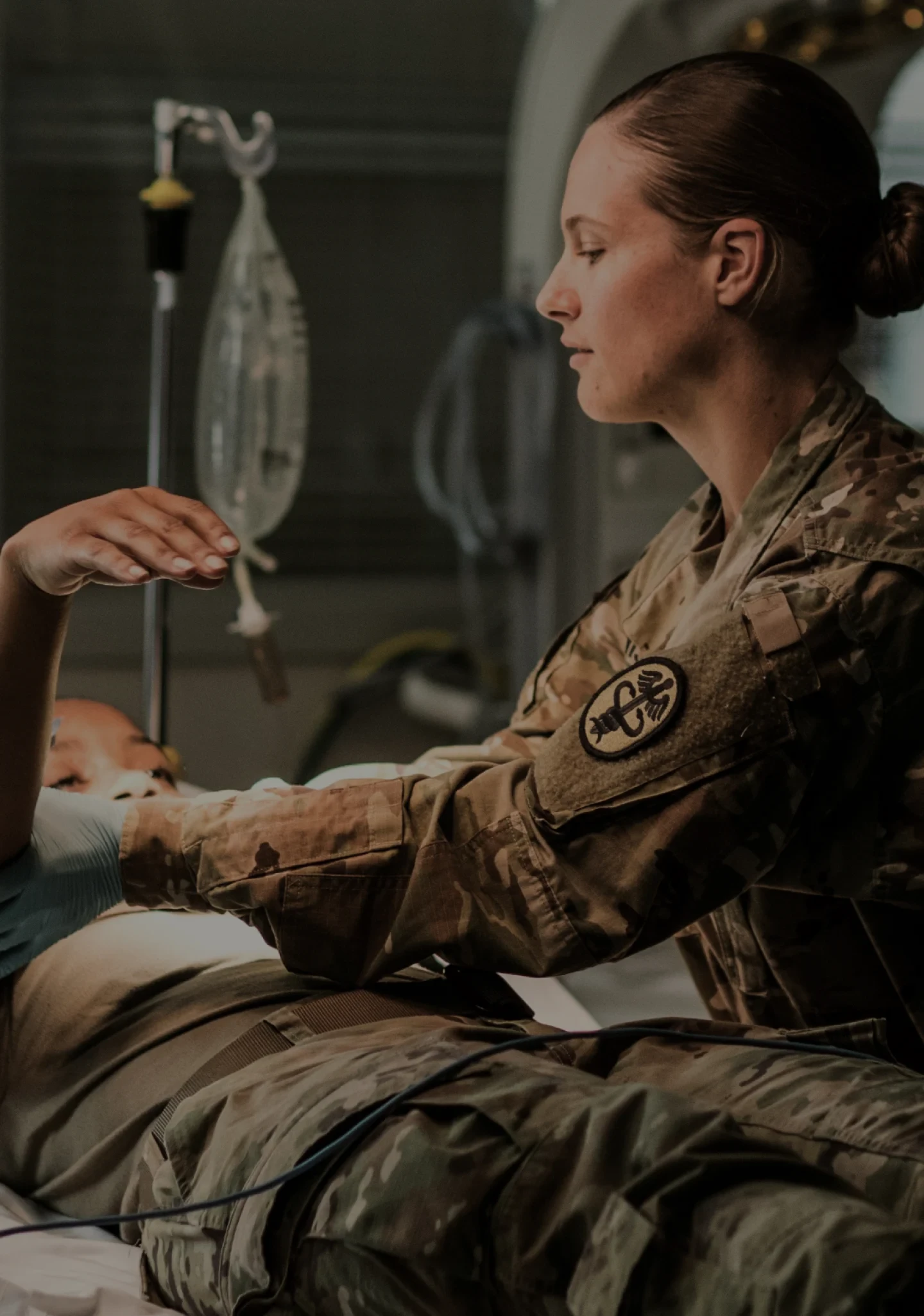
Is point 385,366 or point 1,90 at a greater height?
point 1,90

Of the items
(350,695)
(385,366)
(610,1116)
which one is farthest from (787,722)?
(385,366)

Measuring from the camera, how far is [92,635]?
172 inches

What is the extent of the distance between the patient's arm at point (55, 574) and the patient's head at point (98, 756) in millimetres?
340

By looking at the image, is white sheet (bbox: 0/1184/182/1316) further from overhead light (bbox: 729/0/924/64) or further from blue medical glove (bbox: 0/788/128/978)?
overhead light (bbox: 729/0/924/64)

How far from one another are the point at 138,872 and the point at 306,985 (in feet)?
0.55

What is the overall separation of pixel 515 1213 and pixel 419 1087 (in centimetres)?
12

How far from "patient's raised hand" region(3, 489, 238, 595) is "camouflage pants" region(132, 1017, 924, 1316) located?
1.22ft

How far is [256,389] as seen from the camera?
7.11ft

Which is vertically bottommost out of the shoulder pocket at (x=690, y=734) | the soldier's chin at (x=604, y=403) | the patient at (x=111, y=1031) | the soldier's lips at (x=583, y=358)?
the patient at (x=111, y=1031)

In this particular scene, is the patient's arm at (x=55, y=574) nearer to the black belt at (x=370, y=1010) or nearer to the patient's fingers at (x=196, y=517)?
the patient's fingers at (x=196, y=517)

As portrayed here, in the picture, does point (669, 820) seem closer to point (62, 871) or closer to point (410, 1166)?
point (410, 1166)

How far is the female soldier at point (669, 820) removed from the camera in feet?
3.23

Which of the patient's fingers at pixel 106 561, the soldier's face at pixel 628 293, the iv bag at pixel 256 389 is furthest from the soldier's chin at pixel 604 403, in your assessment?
the iv bag at pixel 256 389

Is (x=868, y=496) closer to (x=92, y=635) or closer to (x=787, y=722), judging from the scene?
(x=787, y=722)
